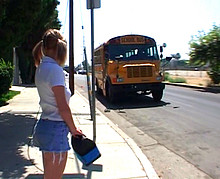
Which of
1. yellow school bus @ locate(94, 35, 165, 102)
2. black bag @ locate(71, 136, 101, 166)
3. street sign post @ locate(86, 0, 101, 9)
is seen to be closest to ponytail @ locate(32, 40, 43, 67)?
black bag @ locate(71, 136, 101, 166)

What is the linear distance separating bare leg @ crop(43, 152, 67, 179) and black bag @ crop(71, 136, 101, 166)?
0.52ft

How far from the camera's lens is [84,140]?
3.18 metres

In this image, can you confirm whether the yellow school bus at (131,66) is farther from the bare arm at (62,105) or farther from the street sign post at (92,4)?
the bare arm at (62,105)

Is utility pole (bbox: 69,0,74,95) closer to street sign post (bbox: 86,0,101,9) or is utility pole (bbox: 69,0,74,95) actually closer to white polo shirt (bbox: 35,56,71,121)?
street sign post (bbox: 86,0,101,9)

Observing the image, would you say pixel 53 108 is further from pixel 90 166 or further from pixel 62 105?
pixel 90 166

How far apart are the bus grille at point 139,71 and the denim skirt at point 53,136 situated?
11988 mm

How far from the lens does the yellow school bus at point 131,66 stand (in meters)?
15.1

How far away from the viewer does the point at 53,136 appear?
125 inches

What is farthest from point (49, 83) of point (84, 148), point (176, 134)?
point (176, 134)

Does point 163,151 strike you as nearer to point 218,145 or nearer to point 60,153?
point 218,145

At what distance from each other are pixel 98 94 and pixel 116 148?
14.0m

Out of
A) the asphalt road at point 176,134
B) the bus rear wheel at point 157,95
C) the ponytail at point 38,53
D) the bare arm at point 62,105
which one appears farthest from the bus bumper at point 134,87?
the bare arm at point 62,105

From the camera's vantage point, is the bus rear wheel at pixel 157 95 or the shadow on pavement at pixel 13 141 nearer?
the shadow on pavement at pixel 13 141

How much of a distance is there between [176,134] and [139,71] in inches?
263
